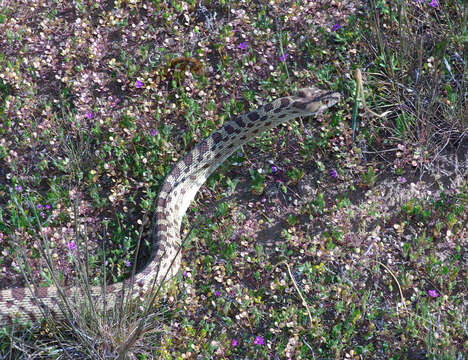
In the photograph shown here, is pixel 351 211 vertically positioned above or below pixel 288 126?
below

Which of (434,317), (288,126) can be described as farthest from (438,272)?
(288,126)

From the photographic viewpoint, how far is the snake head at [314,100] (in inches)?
283

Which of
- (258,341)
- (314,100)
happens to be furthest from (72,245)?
(314,100)

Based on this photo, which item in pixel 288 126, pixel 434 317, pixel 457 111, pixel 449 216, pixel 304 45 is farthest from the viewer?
pixel 304 45

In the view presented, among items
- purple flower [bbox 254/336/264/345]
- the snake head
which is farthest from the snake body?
purple flower [bbox 254/336/264/345]

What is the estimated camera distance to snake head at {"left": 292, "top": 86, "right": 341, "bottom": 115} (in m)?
7.20

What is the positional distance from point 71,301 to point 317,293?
2761 mm

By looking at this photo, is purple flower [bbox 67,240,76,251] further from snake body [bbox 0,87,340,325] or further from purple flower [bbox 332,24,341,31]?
purple flower [bbox 332,24,341,31]

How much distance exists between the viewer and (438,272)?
652 cm

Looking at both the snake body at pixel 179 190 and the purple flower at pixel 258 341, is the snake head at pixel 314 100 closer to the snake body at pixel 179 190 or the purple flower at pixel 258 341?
the snake body at pixel 179 190

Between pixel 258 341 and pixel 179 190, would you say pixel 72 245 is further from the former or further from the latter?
pixel 258 341

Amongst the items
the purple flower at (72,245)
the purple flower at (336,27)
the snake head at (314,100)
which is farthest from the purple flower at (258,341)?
the purple flower at (336,27)

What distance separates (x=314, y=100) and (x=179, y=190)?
6.68 feet

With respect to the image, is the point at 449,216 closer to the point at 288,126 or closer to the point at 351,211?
the point at 351,211
